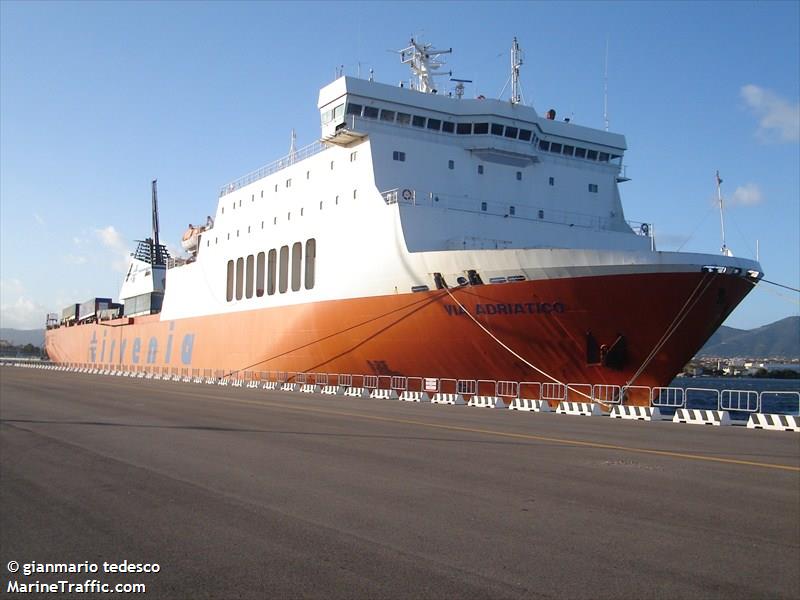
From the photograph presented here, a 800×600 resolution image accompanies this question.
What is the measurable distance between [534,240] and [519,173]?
3072 millimetres

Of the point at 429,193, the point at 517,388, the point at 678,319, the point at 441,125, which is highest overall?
the point at 441,125

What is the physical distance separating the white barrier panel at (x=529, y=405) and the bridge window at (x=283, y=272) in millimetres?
12416

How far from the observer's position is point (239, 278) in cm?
3509

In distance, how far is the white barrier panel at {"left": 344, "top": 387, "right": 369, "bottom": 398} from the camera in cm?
2572

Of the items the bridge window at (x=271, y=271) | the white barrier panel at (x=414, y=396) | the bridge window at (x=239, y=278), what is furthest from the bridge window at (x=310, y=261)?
the bridge window at (x=239, y=278)

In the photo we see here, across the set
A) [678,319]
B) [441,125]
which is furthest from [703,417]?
[441,125]

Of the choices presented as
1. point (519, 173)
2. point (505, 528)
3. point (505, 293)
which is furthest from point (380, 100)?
point (505, 528)

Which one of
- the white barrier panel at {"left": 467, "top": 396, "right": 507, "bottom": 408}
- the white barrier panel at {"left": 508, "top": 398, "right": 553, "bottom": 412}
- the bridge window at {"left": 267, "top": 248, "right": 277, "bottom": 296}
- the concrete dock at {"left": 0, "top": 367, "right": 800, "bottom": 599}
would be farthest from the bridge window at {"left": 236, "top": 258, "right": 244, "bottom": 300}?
the concrete dock at {"left": 0, "top": 367, "right": 800, "bottom": 599}

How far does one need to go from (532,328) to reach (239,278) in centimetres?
1912

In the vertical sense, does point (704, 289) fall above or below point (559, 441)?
above

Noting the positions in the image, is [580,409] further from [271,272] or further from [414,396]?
[271,272]

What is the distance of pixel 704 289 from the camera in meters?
18.3

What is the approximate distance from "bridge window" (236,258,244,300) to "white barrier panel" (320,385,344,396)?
361 inches

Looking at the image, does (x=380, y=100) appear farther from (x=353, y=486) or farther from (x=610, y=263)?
(x=353, y=486)
